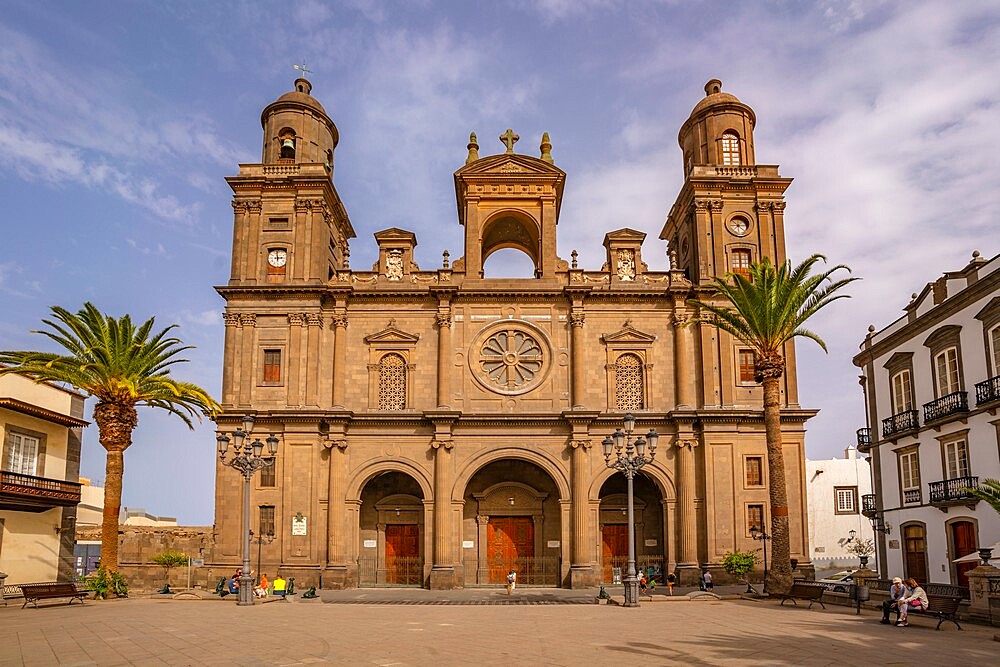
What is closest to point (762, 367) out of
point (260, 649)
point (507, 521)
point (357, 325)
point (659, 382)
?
point (659, 382)

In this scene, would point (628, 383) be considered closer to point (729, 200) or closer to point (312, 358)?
point (729, 200)

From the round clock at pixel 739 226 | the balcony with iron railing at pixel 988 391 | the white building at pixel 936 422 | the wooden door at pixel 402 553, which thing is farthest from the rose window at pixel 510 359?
the balcony with iron railing at pixel 988 391

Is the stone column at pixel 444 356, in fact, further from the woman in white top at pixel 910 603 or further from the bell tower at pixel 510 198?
the woman in white top at pixel 910 603

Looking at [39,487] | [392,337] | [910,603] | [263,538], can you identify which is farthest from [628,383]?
[39,487]

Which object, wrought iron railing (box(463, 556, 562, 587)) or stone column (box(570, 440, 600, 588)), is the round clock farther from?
wrought iron railing (box(463, 556, 562, 587))

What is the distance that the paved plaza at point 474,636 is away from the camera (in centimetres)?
1591

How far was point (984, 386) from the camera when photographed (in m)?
32.5

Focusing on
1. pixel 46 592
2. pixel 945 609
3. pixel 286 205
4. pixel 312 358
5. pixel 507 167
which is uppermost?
pixel 507 167

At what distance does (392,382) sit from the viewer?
40.9 m

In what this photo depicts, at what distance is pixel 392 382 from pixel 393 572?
9.06 meters

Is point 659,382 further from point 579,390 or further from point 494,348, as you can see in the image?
point 494,348

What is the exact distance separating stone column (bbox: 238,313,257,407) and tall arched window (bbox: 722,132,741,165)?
81.1ft

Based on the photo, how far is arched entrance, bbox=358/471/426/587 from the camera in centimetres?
4053

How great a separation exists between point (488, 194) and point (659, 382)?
41.2ft
